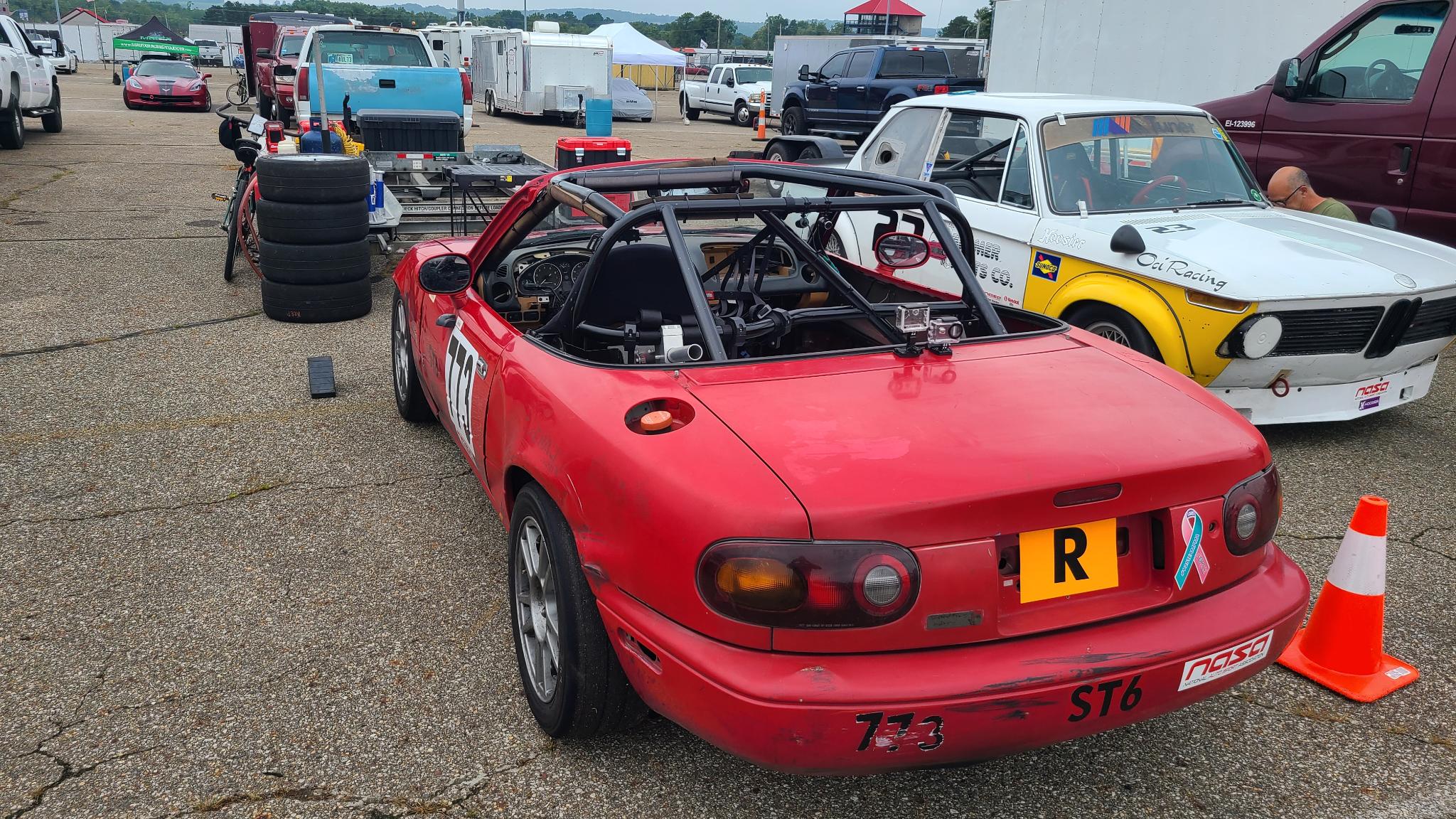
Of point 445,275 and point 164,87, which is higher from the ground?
point 164,87

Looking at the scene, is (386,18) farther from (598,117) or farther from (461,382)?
(461,382)

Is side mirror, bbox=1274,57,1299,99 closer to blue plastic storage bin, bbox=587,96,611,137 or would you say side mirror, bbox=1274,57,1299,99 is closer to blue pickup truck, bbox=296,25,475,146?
blue pickup truck, bbox=296,25,475,146

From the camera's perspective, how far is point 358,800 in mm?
2439

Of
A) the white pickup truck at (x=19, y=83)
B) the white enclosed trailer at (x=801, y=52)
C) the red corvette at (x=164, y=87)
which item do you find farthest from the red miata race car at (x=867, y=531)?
the red corvette at (x=164, y=87)

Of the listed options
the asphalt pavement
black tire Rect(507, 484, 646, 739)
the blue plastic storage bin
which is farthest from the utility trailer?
black tire Rect(507, 484, 646, 739)

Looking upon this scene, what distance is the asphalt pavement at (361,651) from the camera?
2.50m

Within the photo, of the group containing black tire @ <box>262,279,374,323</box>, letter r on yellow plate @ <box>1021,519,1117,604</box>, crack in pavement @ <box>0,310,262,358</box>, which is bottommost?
crack in pavement @ <box>0,310,262,358</box>

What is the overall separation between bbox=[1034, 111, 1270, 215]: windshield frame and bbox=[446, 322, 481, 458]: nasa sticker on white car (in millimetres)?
3274

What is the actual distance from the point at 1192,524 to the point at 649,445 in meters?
1.20

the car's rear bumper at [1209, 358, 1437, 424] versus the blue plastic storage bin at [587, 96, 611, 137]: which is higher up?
the blue plastic storage bin at [587, 96, 611, 137]

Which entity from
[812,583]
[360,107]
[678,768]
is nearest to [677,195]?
[812,583]

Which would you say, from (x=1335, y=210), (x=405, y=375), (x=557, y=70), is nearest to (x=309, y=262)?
(x=405, y=375)

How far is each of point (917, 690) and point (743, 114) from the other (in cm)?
2924

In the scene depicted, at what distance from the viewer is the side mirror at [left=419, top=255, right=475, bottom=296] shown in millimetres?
3516
